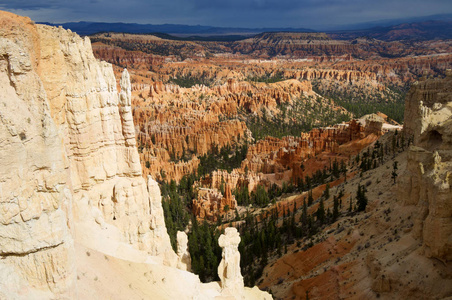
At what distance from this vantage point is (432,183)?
1415 cm

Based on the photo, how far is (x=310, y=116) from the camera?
9219 cm

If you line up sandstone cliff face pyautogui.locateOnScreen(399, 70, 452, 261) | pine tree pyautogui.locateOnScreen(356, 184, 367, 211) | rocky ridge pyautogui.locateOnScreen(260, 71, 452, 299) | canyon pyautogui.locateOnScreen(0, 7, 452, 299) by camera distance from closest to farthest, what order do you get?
1. canyon pyautogui.locateOnScreen(0, 7, 452, 299)
2. sandstone cliff face pyautogui.locateOnScreen(399, 70, 452, 261)
3. rocky ridge pyautogui.locateOnScreen(260, 71, 452, 299)
4. pine tree pyautogui.locateOnScreen(356, 184, 367, 211)

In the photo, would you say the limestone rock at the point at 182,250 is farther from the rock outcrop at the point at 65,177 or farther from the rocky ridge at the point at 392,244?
the rocky ridge at the point at 392,244

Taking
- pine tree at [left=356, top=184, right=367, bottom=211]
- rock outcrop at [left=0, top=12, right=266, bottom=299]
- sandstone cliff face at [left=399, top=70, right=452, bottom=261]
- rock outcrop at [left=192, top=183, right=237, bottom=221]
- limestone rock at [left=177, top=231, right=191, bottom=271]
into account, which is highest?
rock outcrop at [left=0, top=12, right=266, bottom=299]

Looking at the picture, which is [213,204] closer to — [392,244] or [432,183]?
[392,244]

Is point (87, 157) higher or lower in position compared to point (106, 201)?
higher

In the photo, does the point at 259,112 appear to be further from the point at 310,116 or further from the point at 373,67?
the point at 373,67

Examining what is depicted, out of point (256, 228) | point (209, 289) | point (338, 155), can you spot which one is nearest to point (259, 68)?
point (338, 155)

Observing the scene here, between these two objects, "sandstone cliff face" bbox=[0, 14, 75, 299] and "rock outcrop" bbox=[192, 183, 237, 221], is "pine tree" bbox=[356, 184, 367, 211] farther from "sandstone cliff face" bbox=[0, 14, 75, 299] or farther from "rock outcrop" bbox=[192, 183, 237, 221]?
"sandstone cliff face" bbox=[0, 14, 75, 299]

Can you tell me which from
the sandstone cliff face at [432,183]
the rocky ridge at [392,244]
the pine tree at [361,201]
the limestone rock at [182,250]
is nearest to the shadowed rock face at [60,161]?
the limestone rock at [182,250]

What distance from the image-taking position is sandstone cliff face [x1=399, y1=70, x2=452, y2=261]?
13.5 meters

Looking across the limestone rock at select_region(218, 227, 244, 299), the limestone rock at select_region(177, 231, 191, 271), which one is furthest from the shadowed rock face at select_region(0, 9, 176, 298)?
the limestone rock at select_region(218, 227, 244, 299)

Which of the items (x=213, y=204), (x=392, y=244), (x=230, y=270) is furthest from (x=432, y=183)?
(x=213, y=204)

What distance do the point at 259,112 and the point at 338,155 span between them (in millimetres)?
45294
